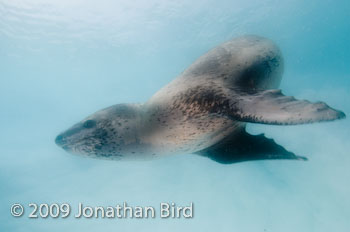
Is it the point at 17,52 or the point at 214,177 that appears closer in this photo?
the point at 214,177

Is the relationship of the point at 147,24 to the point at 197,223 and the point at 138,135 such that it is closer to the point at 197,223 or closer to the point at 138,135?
the point at 197,223

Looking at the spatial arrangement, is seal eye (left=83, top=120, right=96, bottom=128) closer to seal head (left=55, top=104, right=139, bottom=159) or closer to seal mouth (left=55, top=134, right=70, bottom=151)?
seal head (left=55, top=104, right=139, bottom=159)

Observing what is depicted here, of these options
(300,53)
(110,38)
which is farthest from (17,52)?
(300,53)

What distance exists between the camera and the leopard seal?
2818 mm

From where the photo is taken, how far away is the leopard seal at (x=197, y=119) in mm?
2818

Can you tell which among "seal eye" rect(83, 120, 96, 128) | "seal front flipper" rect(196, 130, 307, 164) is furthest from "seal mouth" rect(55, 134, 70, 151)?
"seal front flipper" rect(196, 130, 307, 164)

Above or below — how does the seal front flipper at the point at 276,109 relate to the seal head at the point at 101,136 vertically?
above

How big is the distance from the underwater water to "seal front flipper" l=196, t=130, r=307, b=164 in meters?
10.1

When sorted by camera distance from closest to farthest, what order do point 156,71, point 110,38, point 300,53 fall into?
point 110,38
point 300,53
point 156,71

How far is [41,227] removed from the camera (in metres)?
15.2

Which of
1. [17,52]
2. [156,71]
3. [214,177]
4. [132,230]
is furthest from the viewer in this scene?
[156,71]

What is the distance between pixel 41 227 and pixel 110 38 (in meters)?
15.4

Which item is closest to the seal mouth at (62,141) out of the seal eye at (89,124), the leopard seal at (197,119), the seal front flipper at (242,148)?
the leopard seal at (197,119)

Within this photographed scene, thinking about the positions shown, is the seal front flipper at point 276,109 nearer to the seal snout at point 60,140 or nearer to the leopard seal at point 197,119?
the leopard seal at point 197,119
